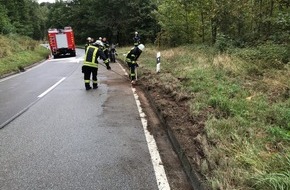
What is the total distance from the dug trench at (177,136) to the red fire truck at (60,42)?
26527mm

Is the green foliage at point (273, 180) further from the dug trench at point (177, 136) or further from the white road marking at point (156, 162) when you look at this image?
the white road marking at point (156, 162)

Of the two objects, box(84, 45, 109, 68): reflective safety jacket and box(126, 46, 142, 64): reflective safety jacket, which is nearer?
box(84, 45, 109, 68): reflective safety jacket

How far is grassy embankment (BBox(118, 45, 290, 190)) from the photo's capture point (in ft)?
12.1

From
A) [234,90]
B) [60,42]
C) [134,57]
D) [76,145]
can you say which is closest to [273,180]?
[76,145]

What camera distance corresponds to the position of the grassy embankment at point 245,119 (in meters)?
3.70

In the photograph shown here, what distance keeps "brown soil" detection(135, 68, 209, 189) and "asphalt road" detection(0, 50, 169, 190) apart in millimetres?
232

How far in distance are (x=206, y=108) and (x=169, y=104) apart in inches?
54.8

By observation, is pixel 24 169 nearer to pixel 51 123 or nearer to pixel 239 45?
pixel 51 123

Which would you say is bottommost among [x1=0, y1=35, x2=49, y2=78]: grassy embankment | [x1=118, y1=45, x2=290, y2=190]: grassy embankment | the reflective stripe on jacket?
[x1=0, y1=35, x2=49, y2=78]: grassy embankment

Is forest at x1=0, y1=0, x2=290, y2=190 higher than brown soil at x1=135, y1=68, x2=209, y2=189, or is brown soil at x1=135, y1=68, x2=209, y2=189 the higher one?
forest at x1=0, y1=0, x2=290, y2=190

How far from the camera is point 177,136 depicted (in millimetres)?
5711

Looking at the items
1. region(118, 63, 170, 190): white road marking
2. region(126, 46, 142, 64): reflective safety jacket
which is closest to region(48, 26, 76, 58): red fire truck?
region(126, 46, 142, 64): reflective safety jacket

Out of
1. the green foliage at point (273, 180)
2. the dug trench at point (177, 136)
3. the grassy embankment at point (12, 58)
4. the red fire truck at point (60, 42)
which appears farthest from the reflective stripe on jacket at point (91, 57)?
the red fire truck at point (60, 42)

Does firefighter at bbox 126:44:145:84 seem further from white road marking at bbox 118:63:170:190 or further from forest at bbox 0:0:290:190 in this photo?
white road marking at bbox 118:63:170:190
